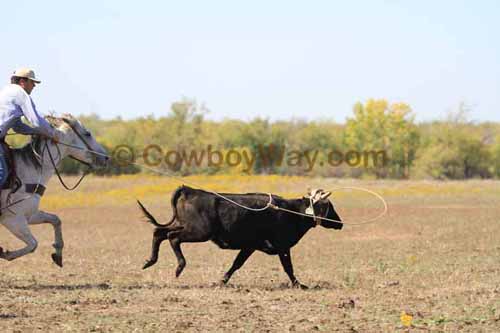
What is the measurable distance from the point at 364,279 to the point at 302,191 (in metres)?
34.0

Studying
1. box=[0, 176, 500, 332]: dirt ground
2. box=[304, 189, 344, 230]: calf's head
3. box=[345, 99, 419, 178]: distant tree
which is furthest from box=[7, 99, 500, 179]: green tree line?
box=[304, 189, 344, 230]: calf's head

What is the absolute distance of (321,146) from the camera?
85.9 m

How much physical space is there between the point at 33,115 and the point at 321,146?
245 ft

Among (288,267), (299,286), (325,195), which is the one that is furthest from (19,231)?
(325,195)

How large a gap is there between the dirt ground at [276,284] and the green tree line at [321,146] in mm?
40727

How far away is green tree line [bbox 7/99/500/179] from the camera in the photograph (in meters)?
71.4

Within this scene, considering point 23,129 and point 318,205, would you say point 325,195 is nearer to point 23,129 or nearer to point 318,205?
point 318,205

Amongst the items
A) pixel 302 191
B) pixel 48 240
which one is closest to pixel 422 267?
pixel 48 240

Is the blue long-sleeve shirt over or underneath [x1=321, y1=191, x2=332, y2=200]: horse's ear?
over

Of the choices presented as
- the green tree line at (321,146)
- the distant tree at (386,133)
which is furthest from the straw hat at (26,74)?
the distant tree at (386,133)

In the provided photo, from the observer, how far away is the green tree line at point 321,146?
234ft

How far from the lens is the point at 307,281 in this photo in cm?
1419

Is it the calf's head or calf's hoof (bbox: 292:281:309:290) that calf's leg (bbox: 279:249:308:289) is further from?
the calf's head

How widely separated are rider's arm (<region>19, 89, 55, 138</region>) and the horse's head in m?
0.57
